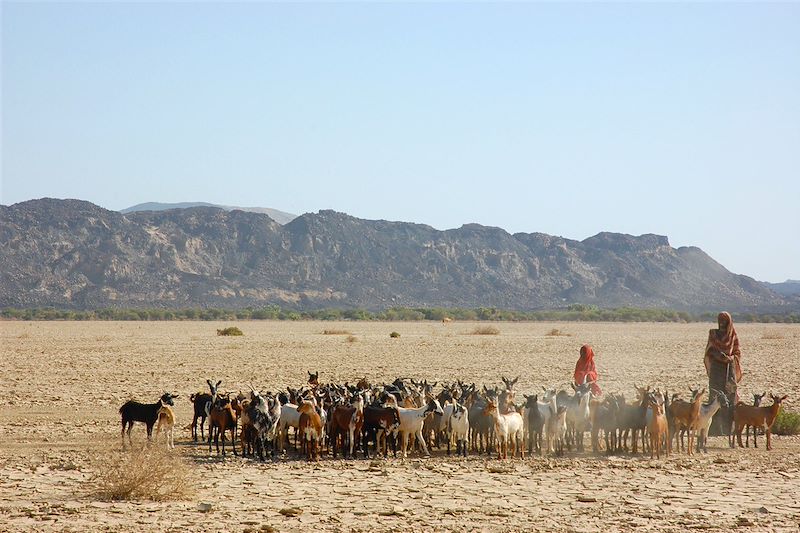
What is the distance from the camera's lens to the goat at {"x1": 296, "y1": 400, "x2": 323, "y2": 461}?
14.3 metres

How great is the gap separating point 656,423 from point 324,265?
117095 millimetres

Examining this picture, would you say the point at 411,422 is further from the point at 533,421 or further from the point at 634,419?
the point at 634,419

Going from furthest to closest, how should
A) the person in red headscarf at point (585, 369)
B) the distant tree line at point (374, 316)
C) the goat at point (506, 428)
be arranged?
the distant tree line at point (374, 316) < the person in red headscarf at point (585, 369) < the goat at point (506, 428)

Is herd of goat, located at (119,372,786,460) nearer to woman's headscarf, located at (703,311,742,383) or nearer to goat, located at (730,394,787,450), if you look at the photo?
goat, located at (730,394,787,450)

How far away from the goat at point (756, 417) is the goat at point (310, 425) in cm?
711

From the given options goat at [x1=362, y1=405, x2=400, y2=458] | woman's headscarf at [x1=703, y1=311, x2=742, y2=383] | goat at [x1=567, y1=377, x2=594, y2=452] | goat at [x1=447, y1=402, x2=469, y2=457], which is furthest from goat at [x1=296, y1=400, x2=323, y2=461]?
woman's headscarf at [x1=703, y1=311, x2=742, y2=383]

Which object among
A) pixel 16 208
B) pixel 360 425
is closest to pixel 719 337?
pixel 360 425

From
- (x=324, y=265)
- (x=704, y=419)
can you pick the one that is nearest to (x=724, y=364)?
(x=704, y=419)

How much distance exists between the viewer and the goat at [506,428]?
1446 cm

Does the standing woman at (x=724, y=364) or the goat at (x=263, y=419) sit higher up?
the standing woman at (x=724, y=364)

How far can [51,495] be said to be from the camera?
11.5 meters

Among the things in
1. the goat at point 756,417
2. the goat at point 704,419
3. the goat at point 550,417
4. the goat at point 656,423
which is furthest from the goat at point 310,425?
the goat at point 756,417

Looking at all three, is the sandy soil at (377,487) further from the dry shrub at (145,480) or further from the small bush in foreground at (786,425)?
the small bush in foreground at (786,425)

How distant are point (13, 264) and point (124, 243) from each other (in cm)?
1342
